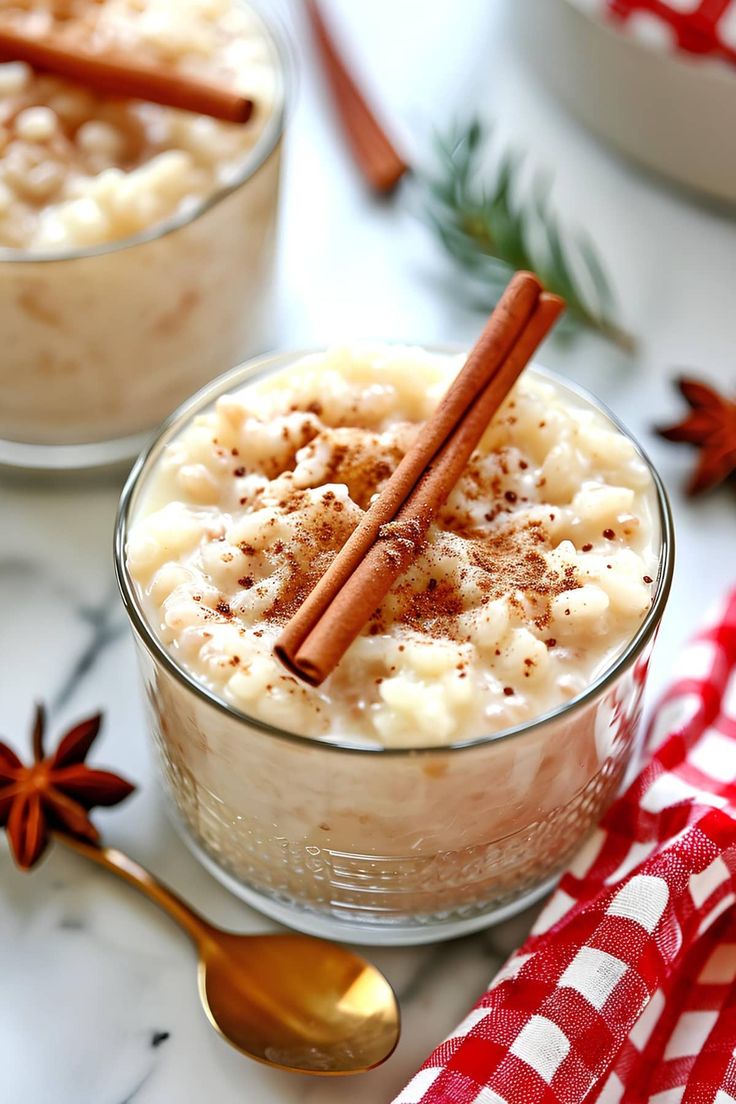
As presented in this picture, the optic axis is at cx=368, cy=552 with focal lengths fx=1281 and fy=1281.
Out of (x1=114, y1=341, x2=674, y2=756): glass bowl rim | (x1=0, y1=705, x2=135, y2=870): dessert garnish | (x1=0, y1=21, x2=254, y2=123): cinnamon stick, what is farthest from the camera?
(x1=0, y1=21, x2=254, y2=123): cinnamon stick

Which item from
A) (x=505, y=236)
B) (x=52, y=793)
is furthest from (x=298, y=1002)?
(x=505, y=236)

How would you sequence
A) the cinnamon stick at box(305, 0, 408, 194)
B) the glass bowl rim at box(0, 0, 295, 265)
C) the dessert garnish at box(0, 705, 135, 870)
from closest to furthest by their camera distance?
the dessert garnish at box(0, 705, 135, 870) → the glass bowl rim at box(0, 0, 295, 265) → the cinnamon stick at box(305, 0, 408, 194)

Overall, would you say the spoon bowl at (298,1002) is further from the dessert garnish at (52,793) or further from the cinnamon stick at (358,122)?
the cinnamon stick at (358,122)

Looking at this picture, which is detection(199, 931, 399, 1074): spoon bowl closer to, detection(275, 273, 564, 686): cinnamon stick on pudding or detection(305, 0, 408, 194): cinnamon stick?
detection(275, 273, 564, 686): cinnamon stick on pudding

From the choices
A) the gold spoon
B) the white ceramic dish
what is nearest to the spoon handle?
the gold spoon

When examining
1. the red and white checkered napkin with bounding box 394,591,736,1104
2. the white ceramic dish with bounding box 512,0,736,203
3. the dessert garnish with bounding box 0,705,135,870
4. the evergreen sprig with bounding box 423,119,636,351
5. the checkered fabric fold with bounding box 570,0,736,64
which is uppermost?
the checkered fabric fold with bounding box 570,0,736,64

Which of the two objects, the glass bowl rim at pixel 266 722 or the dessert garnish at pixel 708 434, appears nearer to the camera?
the glass bowl rim at pixel 266 722

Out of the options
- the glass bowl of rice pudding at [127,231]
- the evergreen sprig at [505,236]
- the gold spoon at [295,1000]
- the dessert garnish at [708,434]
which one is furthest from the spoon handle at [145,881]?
the evergreen sprig at [505,236]

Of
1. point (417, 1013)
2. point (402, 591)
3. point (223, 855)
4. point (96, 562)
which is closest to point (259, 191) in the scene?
point (96, 562)
